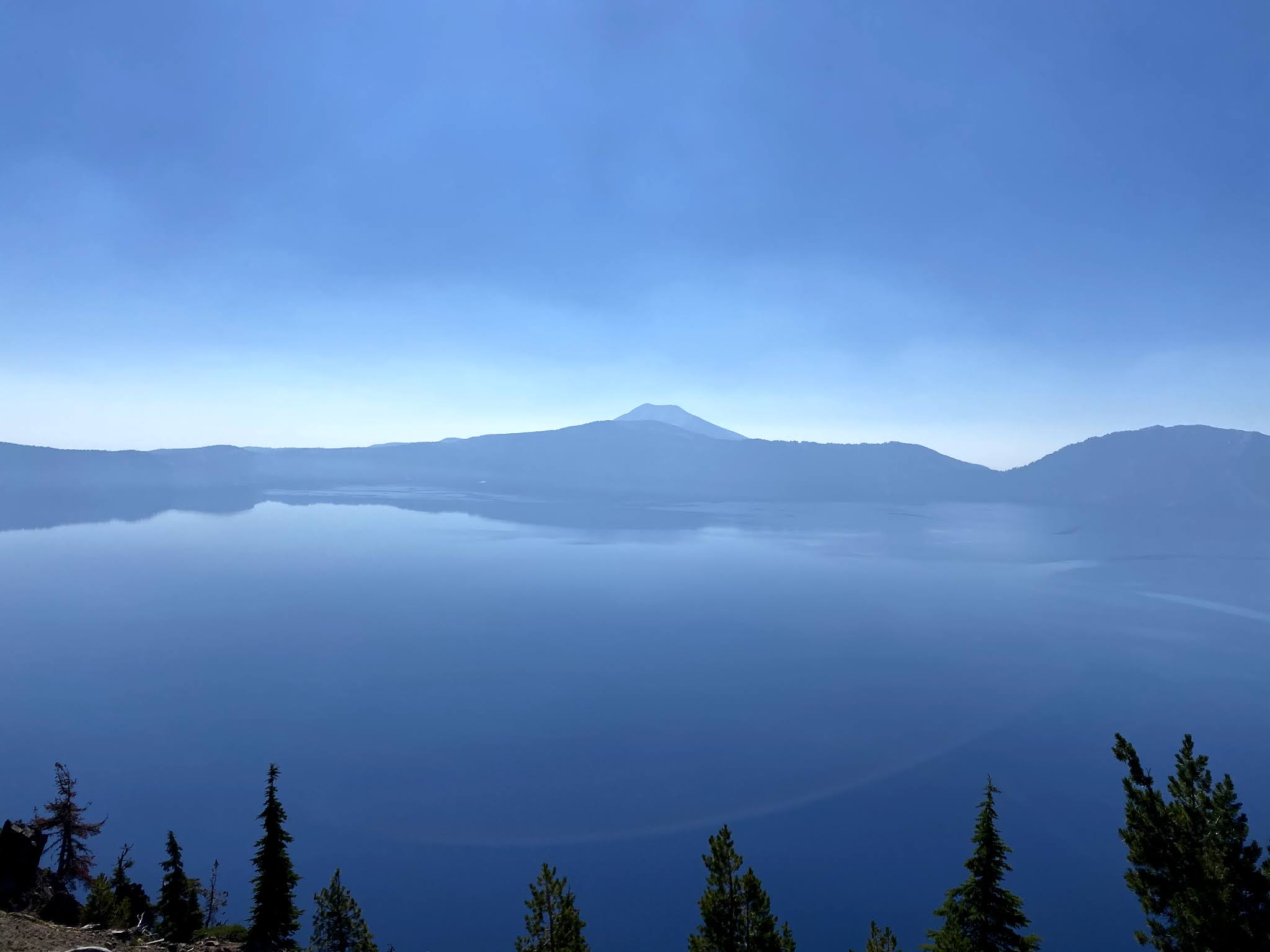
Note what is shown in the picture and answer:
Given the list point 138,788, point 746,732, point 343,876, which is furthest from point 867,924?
point 138,788

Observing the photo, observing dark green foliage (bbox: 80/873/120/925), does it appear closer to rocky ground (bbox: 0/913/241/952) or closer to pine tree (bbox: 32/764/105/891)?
rocky ground (bbox: 0/913/241/952)

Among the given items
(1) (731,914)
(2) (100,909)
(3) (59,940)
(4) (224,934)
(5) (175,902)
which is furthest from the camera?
(5) (175,902)

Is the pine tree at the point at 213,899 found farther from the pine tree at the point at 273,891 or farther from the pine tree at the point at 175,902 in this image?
the pine tree at the point at 273,891

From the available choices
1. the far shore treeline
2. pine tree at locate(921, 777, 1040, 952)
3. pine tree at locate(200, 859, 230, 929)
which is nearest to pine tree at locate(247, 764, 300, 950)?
the far shore treeline

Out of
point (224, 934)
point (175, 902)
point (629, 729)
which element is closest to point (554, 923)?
point (224, 934)

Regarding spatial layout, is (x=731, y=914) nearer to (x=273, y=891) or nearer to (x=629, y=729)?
(x=273, y=891)

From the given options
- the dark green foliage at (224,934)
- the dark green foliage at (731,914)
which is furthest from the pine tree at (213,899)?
the dark green foliage at (731,914)
